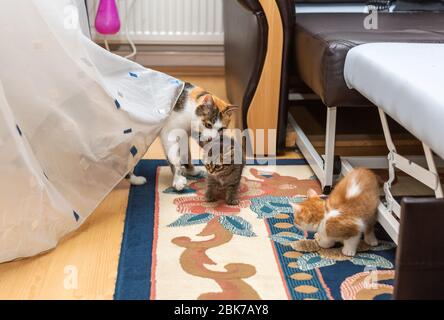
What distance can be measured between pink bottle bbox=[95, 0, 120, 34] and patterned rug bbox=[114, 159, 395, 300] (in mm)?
1223

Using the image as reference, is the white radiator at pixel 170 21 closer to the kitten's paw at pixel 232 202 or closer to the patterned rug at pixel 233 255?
the patterned rug at pixel 233 255

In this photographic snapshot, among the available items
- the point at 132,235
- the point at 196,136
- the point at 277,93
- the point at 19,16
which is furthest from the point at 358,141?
the point at 19,16

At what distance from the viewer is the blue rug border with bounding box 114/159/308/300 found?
4.25 ft

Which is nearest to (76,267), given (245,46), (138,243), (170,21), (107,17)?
(138,243)

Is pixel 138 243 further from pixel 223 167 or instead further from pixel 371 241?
pixel 371 241

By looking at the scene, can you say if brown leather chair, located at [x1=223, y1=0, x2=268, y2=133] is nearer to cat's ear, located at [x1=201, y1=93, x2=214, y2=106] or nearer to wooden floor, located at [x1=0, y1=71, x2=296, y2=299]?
cat's ear, located at [x1=201, y1=93, x2=214, y2=106]

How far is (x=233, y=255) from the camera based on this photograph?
57.4 inches

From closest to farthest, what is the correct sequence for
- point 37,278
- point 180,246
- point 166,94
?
point 37,278, point 180,246, point 166,94

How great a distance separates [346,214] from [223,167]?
43 cm

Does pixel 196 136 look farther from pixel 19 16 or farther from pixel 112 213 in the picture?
pixel 19 16

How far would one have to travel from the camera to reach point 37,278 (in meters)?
1.36

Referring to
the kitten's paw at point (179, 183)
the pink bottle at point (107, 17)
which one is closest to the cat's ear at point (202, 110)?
the kitten's paw at point (179, 183)

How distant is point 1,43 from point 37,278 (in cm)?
55

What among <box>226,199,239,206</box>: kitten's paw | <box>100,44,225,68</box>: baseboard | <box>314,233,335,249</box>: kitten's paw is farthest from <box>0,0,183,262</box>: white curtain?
<box>100,44,225,68</box>: baseboard
